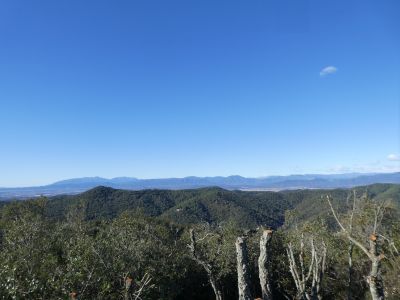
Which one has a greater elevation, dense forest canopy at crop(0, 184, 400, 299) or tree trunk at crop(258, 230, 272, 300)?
tree trunk at crop(258, 230, 272, 300)

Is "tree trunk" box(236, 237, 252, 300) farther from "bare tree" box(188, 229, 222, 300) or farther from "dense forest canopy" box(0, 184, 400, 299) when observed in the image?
"bare tree" box(188, 229, 222, 300)

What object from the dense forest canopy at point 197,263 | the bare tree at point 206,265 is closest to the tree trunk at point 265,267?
the dense forest canopy at point 197,263

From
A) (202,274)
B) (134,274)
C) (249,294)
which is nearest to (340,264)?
(202,274)

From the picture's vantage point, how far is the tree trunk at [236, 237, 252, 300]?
44.2ft

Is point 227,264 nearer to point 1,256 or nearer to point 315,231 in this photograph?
point 315,231

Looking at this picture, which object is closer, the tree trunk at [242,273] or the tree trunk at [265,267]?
the tree trunk at [265,267]

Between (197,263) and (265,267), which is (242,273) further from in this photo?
(197,263)

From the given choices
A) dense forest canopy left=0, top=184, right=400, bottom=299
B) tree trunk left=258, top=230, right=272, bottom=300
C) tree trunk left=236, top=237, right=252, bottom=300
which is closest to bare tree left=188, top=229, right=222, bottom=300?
dense forest canopy left=0, top=184, right=400, bottom=299

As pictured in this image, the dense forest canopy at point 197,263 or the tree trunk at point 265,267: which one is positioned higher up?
the tree trunk at point 265,267

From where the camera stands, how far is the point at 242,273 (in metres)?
13.6

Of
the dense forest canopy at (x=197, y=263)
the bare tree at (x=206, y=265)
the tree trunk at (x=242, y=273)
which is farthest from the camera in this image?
the bare tree at (x=206, y=265)

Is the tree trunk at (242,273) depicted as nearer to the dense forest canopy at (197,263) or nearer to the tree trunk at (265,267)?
the dense forest canopy at (197,263)

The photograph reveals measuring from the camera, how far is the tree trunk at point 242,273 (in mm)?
13484

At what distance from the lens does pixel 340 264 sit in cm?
3419
